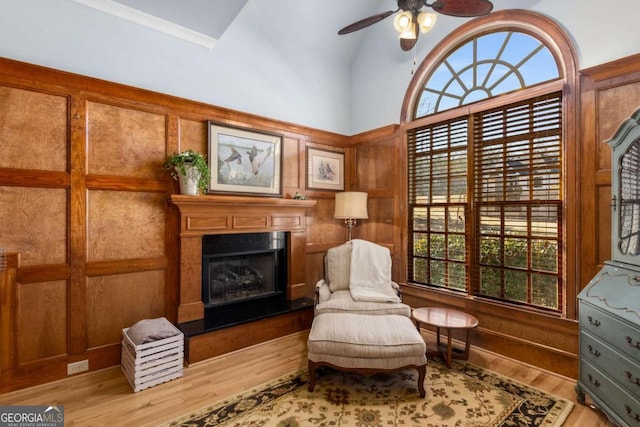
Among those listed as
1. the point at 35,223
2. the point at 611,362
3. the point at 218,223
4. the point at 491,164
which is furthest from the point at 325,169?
the point at 611,362

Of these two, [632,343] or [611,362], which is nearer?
[632,343]

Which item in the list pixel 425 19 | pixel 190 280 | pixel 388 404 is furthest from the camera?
pixel 190 280

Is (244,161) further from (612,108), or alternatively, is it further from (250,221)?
(612,108)

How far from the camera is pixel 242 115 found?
3.45 m

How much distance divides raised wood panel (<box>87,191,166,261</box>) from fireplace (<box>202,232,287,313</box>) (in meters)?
0.49

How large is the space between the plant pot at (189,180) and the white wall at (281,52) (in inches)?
32.1

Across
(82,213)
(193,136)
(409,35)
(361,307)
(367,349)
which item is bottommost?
(367,349)

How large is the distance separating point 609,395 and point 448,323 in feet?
3.44

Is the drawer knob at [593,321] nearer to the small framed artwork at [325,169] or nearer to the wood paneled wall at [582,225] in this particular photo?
the wood paneled wall at [582,225]

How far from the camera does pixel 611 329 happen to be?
75.2 inches

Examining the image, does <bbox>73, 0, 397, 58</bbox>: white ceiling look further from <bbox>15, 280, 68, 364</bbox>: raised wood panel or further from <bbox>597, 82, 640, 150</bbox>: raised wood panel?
<bbox>597, 82, 640, 150</bbox>: raised wood panel

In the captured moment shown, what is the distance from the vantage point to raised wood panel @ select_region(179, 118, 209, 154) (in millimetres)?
3078

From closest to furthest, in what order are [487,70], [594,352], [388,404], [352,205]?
[594,352]
[388,404]
[487,70]
[352,205]

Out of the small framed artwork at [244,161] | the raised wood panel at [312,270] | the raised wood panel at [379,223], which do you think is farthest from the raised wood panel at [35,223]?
the raised wood panel at [379,223]
